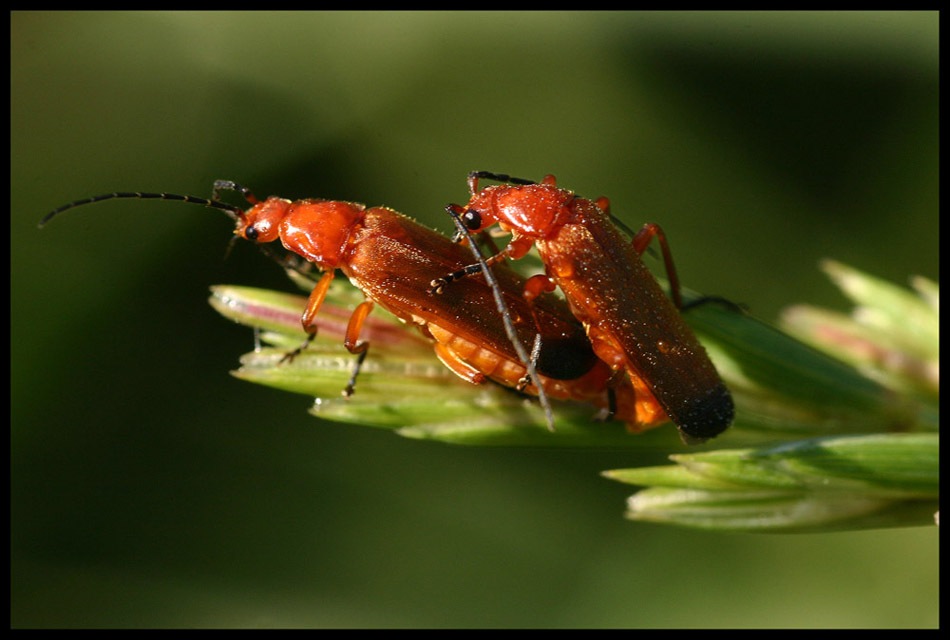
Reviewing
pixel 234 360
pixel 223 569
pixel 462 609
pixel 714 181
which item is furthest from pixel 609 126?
pixel 223 569

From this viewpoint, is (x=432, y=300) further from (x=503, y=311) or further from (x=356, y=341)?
(x=356, y=341)

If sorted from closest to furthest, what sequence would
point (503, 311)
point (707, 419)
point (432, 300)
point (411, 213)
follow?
point (707, 419) < point (503, 311) < point (432, 300) < point (411, 213)

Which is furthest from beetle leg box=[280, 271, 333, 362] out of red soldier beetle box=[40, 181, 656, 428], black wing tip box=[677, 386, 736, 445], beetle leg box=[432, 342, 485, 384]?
black wing tip box=[677, 386, 736, 445]

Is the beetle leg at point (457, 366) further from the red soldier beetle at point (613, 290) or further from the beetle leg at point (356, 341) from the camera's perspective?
the red soldier beetle at point (613, 290)

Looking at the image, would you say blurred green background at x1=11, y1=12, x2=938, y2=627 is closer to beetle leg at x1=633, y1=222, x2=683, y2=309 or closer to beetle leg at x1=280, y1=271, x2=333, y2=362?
beetle leg at x1=633, y1=222, x2=683, y2=309

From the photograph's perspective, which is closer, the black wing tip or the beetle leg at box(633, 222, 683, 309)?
the black wing tip

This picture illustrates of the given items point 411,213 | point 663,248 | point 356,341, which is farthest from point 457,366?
point 411,213
